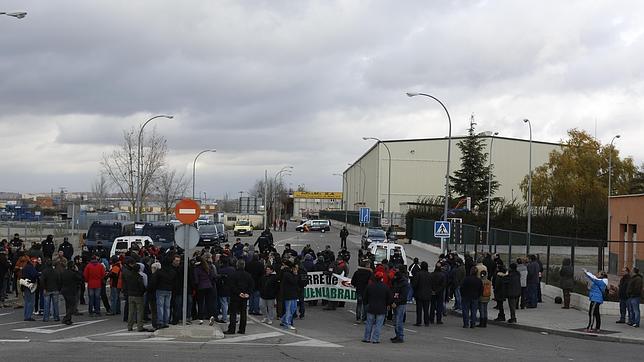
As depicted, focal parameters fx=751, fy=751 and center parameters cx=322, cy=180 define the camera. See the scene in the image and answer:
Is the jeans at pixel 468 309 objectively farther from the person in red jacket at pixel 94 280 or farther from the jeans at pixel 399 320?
the person in red jacket at pixel 94 280

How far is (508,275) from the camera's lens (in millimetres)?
19953

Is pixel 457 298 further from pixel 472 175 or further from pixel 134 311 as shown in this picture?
pixel 472 175

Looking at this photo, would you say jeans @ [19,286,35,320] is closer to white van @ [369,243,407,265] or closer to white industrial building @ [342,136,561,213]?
white van @ [369,243,407,265]

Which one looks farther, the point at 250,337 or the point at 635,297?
the point at 635,297

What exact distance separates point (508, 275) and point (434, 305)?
6.97 ft

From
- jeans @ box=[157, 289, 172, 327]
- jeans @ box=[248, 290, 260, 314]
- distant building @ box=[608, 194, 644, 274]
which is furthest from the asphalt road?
distant building @ box=[608, 194, 644, 274]

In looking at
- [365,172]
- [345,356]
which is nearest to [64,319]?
[345,356]

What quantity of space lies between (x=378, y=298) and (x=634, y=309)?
26.4 ft

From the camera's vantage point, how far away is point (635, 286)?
1920 cm

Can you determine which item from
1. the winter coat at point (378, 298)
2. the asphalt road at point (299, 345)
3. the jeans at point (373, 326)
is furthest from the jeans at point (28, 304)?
the winter coat at point (378, 298)

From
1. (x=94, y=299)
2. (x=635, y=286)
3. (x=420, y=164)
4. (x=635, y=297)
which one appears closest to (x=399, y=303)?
(x=635, y=286)

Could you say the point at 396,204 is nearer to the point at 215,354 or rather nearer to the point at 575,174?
the point at 575,174

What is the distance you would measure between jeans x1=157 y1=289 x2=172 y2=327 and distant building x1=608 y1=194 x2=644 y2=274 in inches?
690

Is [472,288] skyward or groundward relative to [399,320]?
skyward
